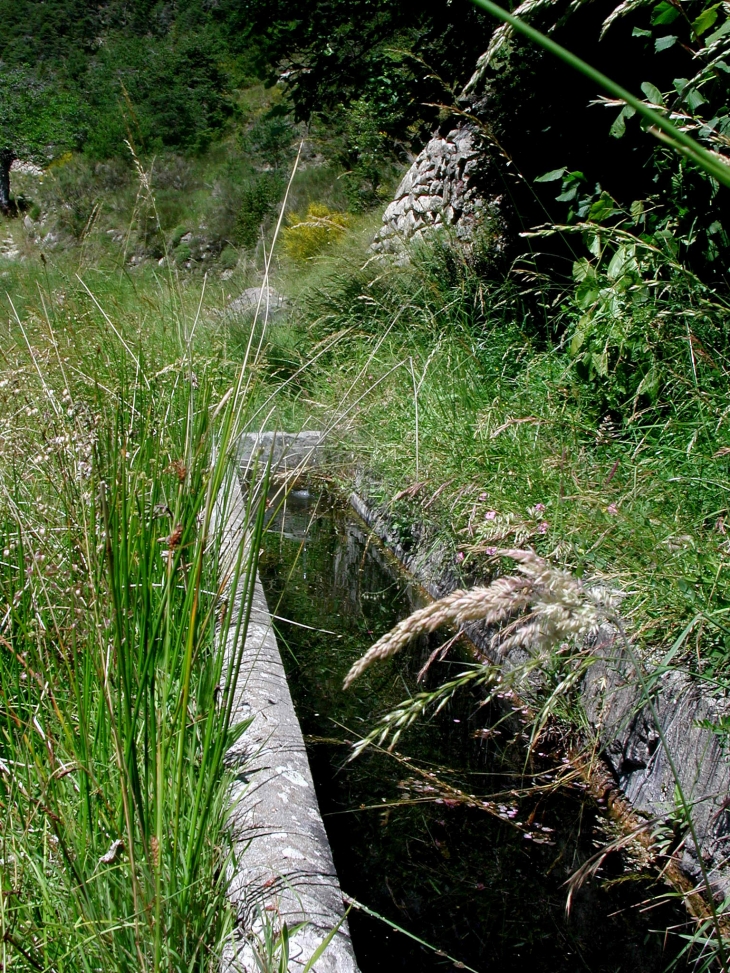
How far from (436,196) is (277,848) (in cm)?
763

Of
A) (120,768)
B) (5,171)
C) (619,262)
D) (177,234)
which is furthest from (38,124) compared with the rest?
(120,768)

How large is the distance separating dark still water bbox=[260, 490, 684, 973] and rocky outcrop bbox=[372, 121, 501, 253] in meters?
5.02

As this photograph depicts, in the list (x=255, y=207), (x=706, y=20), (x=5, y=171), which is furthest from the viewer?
(x=255, y=207)

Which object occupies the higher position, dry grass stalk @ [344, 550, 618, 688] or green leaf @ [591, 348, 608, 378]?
dry grass stalk @ [344, 550, 618, 688]

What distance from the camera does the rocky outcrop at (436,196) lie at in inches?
287

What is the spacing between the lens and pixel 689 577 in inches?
77.9

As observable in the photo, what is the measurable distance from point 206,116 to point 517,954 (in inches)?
992

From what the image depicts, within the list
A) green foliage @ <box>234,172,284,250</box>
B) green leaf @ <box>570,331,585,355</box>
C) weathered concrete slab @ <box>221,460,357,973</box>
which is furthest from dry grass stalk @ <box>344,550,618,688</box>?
green foliage @ <box>234,172,284,250</box>

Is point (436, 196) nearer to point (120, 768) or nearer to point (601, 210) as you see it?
point (601, 210)

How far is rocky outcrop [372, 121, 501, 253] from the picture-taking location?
7.30m

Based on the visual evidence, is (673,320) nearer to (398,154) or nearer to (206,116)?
(398,154)

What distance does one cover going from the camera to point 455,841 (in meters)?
1.97

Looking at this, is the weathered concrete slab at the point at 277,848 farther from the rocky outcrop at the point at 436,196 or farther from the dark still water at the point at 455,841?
the rocky outcrop at the point at 436,196

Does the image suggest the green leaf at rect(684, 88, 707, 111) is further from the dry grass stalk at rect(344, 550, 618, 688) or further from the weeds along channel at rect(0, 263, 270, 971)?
the dry grass stalk at rect(344, 550, 618, 688)
